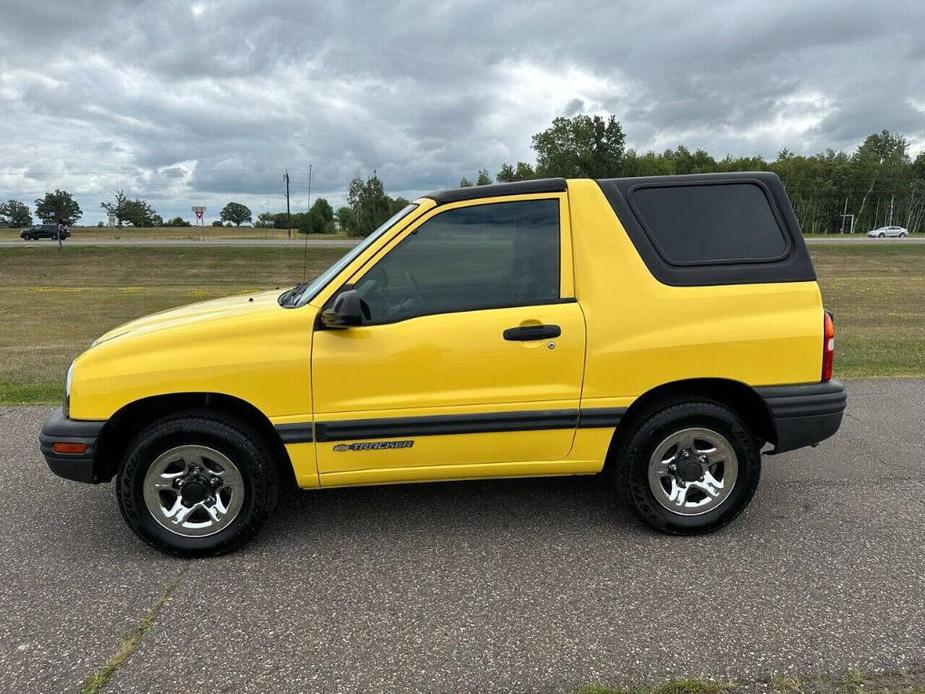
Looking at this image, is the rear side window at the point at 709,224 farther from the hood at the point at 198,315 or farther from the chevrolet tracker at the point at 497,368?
the hood at the point at 198,315

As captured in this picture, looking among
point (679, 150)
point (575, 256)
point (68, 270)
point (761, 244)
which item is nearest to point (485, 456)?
point (575, 256)

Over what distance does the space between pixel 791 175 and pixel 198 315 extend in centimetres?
9598

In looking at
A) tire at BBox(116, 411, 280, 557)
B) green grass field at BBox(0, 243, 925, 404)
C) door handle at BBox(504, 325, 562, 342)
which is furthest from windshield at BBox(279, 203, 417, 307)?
green grass field at BBox(0, 243, 925, 404)

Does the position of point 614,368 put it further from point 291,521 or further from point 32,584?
point 32,584

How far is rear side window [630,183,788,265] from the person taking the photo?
342 centimetres

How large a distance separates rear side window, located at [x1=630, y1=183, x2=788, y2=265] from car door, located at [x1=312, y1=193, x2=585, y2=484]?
0.50 metres

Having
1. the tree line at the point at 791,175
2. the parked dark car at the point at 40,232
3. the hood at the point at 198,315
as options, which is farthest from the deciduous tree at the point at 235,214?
the hood at the point at 198,315

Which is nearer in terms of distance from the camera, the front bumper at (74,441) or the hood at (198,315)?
the front bumper at (74,441)

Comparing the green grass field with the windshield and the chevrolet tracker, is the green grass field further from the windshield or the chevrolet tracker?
the windshield

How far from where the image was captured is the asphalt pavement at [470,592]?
248 cm

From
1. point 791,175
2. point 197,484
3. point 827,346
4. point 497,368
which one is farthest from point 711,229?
point 791,175

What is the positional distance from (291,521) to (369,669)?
1.44 metres

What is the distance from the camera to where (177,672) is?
97.7 inches

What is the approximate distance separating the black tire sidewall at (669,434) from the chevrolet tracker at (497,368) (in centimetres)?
1
